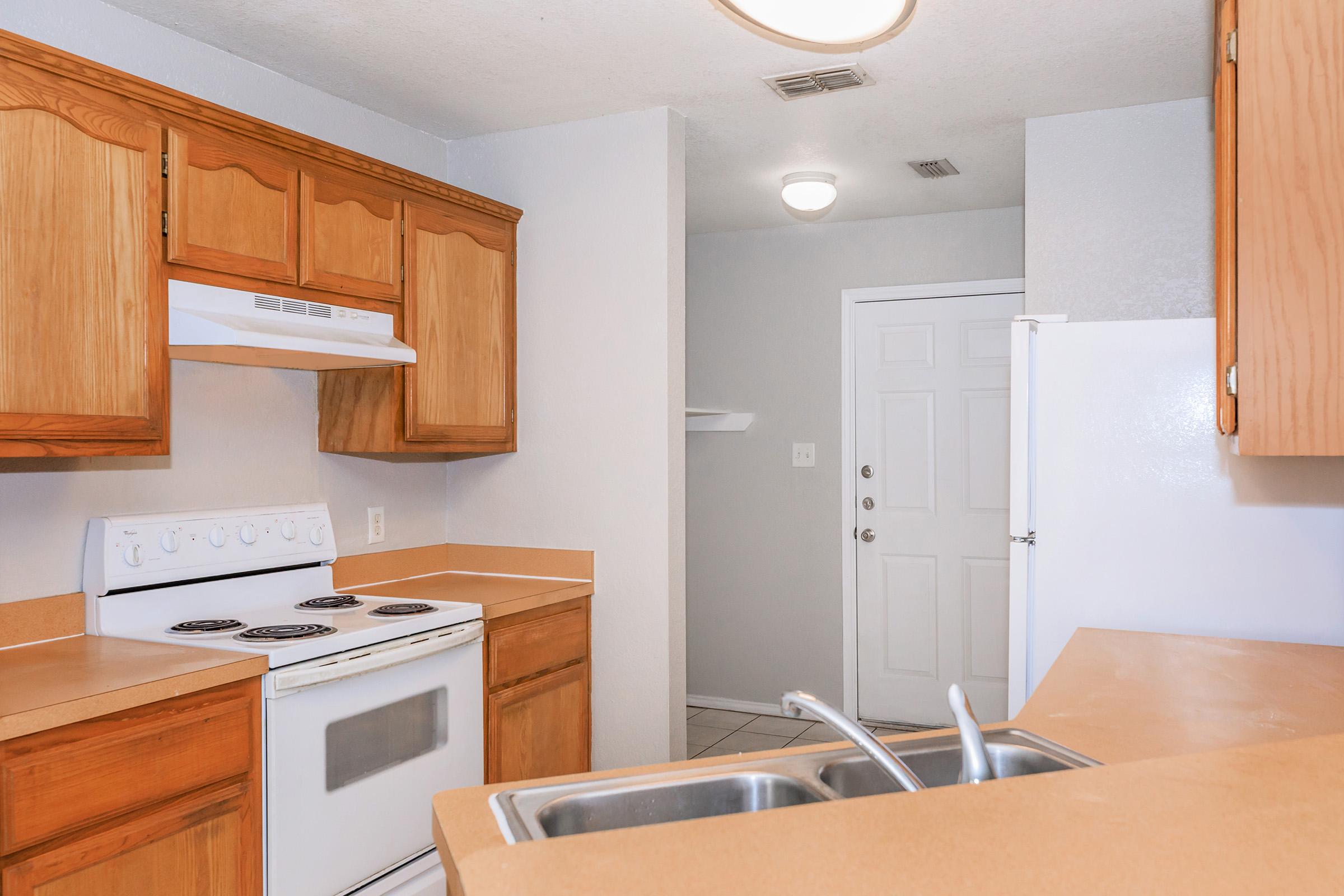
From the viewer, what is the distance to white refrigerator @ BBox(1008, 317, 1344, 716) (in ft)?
7.13

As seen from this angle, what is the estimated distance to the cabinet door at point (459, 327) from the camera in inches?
113

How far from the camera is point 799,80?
280 cm

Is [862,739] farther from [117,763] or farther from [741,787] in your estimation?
[117,763]

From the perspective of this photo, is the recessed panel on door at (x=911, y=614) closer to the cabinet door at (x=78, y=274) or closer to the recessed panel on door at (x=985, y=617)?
the recessed panel on door at (x=985, y=617)

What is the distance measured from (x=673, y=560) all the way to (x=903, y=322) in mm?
1976

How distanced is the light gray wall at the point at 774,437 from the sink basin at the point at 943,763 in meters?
3.17

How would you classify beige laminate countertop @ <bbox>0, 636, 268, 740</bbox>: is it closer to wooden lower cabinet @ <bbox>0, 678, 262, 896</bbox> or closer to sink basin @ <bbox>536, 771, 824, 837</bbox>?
wooden lower cabinet @ <bbox>0, 678, 262, 896</bbox>

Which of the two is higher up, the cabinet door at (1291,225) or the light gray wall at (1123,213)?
the light gray wall at (1123,213)

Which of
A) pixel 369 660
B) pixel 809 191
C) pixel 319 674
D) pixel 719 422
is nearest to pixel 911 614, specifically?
pixel 719 422

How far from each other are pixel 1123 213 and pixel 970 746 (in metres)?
2.32

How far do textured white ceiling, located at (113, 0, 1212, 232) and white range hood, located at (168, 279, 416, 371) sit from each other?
714 millimetres

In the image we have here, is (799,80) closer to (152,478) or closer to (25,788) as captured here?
(152,478)

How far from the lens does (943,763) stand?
1.38 meters

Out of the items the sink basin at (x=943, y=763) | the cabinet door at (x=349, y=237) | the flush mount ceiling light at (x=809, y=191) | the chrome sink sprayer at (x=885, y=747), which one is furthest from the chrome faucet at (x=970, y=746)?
the flush mount ceiling light at (x=809, y=191)
